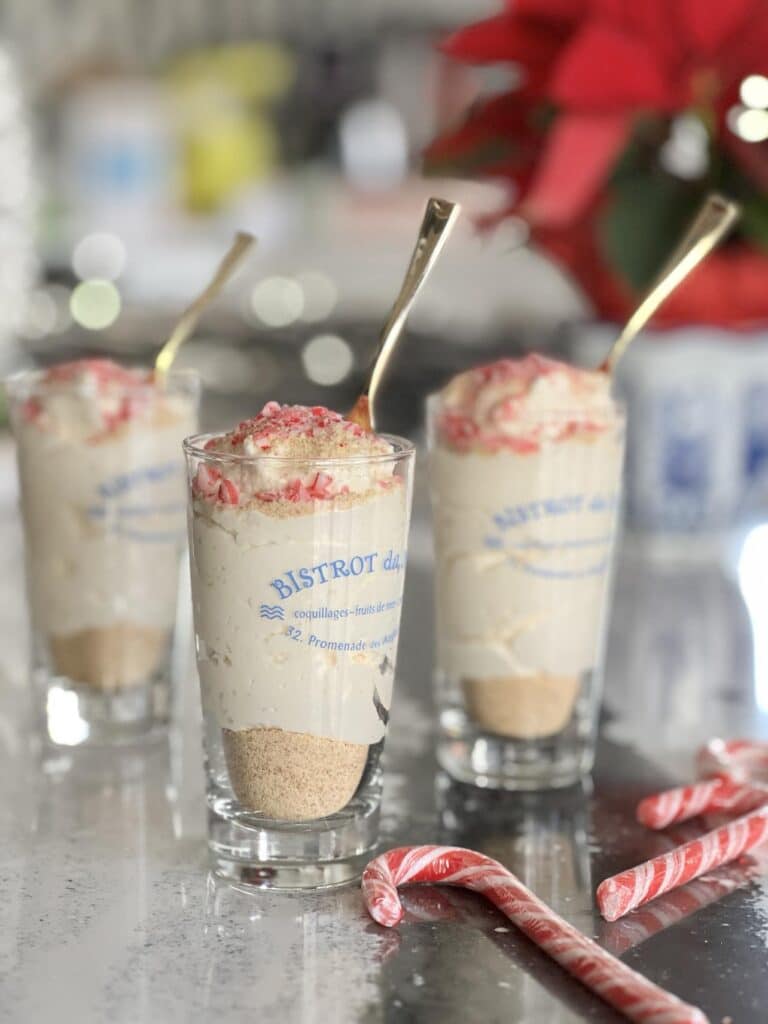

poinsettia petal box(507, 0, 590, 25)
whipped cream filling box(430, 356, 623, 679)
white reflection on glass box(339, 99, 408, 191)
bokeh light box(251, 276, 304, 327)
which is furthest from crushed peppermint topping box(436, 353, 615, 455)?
white reflection on glass box(339, 99, 408, 191)

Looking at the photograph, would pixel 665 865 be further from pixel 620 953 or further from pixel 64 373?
pixel 64 373

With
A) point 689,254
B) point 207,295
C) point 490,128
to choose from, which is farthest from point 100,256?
point 689,254

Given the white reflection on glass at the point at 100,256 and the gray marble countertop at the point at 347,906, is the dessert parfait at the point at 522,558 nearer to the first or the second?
the gray marble countertop at the point at 347,906

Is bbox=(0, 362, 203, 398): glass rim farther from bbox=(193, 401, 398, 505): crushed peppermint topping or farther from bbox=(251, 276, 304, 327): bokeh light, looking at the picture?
bbox=(251, 276, 304, 327): bokeh light

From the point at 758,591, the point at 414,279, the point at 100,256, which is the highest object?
the point at 414,279

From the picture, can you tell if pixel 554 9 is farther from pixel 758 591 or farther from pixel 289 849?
pixel 289 849

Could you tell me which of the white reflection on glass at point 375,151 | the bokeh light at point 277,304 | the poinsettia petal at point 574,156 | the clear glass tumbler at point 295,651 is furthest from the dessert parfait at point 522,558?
the white reflection on glass at point 375,151
